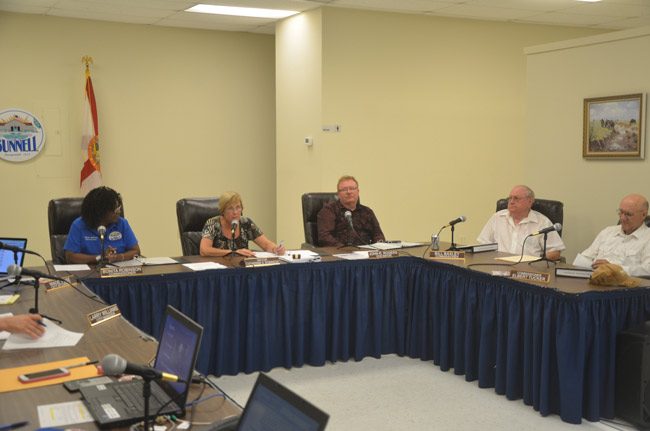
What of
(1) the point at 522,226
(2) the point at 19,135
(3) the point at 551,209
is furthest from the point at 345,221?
(2) the point at 19,135

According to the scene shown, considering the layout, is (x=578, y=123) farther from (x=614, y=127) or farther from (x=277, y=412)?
(x=277, y=412)

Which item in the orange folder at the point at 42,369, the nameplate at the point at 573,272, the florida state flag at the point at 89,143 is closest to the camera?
the orange folder at the point at 42,369

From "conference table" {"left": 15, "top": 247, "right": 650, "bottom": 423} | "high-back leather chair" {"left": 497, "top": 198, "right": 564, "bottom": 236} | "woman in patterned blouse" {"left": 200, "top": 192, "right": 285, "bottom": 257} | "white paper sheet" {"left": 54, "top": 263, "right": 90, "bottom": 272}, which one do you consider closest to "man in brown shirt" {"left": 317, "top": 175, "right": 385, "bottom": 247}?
"conference table" {"left": 15, "top": 247, "right": 650, "bottom": 423}

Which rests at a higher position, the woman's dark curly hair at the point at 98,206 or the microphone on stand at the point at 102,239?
the woman's dark curly hair at the point at 98,206

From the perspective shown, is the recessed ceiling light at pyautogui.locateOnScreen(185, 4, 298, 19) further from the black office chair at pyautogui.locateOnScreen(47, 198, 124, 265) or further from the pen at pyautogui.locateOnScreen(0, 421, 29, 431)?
the pen at pyautogui.locateOnScreen(0, 421, 29, 431)

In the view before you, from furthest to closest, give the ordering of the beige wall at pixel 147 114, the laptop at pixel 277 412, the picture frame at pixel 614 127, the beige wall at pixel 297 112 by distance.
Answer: the beige wall at pixel 147 114 < the beige wall at pixel 297 112 < the picture frame at pixel 614 127 < the laptop at pixel 277 412

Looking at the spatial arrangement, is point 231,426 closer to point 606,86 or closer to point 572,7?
point 606,86

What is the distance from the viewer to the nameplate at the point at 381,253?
4652mm

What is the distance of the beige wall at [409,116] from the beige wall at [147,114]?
77 centimetres

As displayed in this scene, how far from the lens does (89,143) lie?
7.08 metres

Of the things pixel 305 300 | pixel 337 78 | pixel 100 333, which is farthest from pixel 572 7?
pixel 100 333

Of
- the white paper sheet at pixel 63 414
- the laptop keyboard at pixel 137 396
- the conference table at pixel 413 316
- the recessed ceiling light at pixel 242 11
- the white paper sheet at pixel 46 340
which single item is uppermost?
the recessed ceiling light at pixel 242 11

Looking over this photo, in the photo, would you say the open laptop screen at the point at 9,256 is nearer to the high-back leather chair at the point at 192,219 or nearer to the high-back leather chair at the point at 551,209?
the high-back leather chair at the point at 192,219

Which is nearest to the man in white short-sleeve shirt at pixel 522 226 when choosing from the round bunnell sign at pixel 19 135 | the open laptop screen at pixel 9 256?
the open laptop screen at pixel 9 256
